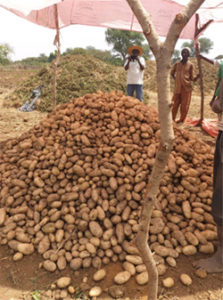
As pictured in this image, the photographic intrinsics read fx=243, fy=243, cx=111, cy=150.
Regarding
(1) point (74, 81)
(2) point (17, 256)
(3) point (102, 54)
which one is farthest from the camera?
(3) point (102, 54)

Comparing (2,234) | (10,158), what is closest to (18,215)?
(2,234)

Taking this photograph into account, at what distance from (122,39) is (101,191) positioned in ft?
107

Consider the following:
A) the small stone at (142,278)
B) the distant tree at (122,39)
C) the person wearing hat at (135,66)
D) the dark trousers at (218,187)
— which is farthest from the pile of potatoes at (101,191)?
the distant tree at (122,39)

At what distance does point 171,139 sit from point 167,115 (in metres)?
0.12

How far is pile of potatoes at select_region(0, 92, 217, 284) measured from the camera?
2.30 meters

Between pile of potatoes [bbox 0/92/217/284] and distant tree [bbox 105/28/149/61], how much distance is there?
30705mm

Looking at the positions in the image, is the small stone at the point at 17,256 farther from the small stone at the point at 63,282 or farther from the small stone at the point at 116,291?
the small stone at the point at 116,291

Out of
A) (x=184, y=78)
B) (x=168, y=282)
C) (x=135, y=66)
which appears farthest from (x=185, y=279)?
(x=184, y=78)

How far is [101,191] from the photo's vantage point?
2.61 m

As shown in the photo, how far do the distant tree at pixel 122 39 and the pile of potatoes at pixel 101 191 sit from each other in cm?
3070

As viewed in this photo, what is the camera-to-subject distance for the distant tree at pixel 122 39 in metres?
31.0

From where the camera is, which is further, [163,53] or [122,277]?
[122,277]

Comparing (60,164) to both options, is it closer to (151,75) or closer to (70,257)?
(70,257)

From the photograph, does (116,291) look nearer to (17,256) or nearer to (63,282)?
(63,282)
